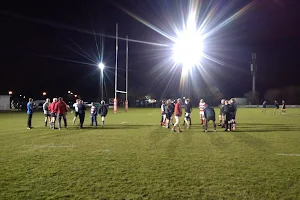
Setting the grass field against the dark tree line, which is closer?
the grass field

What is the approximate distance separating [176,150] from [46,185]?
5784mm

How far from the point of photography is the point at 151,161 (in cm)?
950

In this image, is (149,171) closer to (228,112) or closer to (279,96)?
(228,112)

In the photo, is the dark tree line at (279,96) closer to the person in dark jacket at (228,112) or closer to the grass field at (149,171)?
the person in dark jacket at (228,112)

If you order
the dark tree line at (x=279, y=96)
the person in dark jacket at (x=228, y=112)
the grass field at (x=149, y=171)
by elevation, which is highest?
the dark tree line at (x=279, y=96)

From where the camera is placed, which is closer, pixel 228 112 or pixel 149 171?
pixel 149 171

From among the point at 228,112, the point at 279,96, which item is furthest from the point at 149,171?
the point at 279,96

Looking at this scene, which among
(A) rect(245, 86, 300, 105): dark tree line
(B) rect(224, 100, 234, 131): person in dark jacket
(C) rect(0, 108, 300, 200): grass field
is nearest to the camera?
(C) rect(0, 108, 300, 200): grass field

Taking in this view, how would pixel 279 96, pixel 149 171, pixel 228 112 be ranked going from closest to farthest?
1. pixel 149 171
2. pixel 228 112
3. pixel 279 96

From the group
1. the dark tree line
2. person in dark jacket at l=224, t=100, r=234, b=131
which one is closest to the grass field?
person in dark jacket at l=224, t=100, r=234, b=131

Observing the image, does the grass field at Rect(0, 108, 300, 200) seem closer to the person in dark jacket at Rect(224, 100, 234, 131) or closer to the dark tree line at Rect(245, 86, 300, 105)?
the person in dark jacket at Rect(224, 100, 234, 131)

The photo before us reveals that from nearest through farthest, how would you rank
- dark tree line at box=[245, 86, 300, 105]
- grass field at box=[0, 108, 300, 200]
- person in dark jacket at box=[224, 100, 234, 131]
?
grass field at box=[0, 108, 300, 200] → person in dark jacket at box=[224, 100, 234, 131] → dark tree line at box=[245, 86, 300, 105]

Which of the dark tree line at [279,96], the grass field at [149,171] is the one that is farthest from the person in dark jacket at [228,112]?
the dark tree line at [279,96]

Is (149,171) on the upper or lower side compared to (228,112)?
lower
